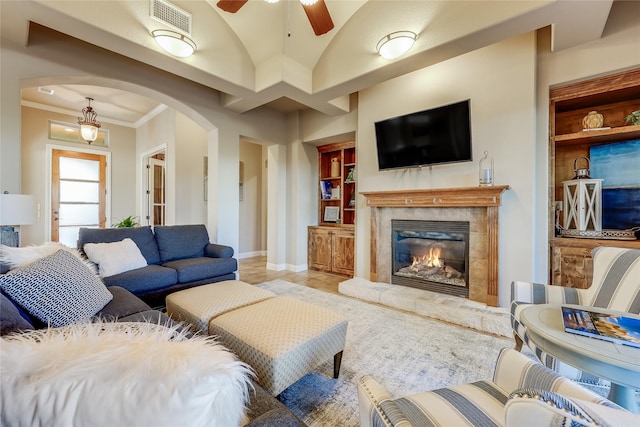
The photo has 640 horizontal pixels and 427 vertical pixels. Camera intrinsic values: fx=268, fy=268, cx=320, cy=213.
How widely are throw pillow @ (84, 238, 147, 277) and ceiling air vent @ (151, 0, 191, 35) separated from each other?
7.37 ft

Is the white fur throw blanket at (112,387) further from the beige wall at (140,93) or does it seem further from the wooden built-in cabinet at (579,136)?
the wooden built-in cabinet at (579,136)

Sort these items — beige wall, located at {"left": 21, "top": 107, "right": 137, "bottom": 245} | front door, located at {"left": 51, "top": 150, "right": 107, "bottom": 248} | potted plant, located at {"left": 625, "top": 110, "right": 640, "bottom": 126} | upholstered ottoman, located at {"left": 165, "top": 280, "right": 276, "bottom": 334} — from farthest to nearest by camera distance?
front door, located at {"left": 51, "top": 150, "right": 107, "bottom": 248}
beige wall, located at {"left": 21, "top": 107, "right": 137, "bottom": 245}
potted plant, located at {"left": 625, "top": 110, "right": 640, "bottom": 126}
upholstered ottoman, located at {"left": 165, "top": 280, "right": 276, "bottom": 334}

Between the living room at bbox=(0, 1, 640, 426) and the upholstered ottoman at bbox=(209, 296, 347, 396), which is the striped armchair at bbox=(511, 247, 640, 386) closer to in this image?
the living room at bbox=(0, 1, 640, 426)

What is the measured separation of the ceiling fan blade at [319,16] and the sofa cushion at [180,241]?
2829 millimetres

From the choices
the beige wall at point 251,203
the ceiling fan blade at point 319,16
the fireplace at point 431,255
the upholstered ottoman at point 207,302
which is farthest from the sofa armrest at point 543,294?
the beige wall at point 251,203

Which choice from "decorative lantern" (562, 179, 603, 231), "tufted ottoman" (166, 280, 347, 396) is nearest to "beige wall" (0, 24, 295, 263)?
"tufted ottoman" (166, 280, 347, 396)

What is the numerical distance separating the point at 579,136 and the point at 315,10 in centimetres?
275

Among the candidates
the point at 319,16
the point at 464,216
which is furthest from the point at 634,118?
the point at 319,16

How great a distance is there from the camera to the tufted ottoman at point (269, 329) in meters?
1.33

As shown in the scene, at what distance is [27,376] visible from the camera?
52cm

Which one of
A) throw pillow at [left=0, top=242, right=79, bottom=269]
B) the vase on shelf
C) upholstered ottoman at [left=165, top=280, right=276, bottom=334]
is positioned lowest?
upholstered ottoman at [left=165, top=280, right=276, bottom=334]

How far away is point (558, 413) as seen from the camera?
490 mm

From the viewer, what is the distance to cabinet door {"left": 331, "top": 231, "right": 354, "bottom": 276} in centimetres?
452

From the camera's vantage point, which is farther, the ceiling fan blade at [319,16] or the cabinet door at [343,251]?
the cabinet door at [343,251]
